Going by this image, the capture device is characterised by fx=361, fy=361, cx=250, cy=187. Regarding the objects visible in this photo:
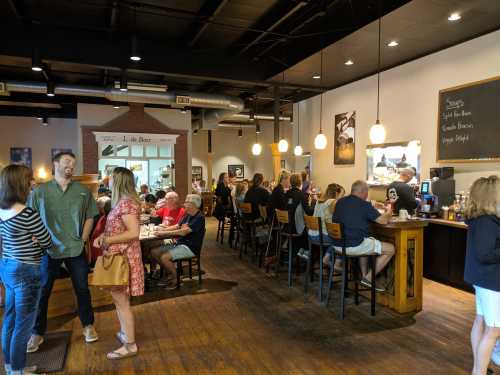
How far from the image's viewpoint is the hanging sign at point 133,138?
10102 millimetres

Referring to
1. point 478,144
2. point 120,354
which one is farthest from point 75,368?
point 478,144

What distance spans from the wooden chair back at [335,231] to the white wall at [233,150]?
11.0 m

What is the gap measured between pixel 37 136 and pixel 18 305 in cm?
1079

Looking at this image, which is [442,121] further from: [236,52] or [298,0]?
[236,52]

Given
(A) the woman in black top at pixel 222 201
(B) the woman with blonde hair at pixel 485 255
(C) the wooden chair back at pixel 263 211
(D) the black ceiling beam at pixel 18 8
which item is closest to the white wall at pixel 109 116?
(A) the woman in black top at pixel 222 201

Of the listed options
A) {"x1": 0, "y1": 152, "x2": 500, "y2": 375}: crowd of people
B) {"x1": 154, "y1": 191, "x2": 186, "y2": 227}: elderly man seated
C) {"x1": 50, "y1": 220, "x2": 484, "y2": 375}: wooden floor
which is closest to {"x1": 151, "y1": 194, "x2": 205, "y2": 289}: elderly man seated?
{"x1": 0, "y1": 152, "x2": 500, "y2": 375}: crowd of people

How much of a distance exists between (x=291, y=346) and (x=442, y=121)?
400 centimetres

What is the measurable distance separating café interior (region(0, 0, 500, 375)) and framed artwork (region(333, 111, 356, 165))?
0.04 metres

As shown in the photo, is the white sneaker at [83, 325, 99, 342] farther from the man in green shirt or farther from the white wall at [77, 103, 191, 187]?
the white wall at [77, 103, 191, 187]

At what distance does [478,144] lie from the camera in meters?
4.71

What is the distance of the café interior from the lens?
303cm

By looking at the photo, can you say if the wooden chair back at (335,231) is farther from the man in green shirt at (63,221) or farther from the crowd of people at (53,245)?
the man in green shirt at (63,221)

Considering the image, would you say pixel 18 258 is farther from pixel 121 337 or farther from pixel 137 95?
pixel 137 95

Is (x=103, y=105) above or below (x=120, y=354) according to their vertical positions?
above
